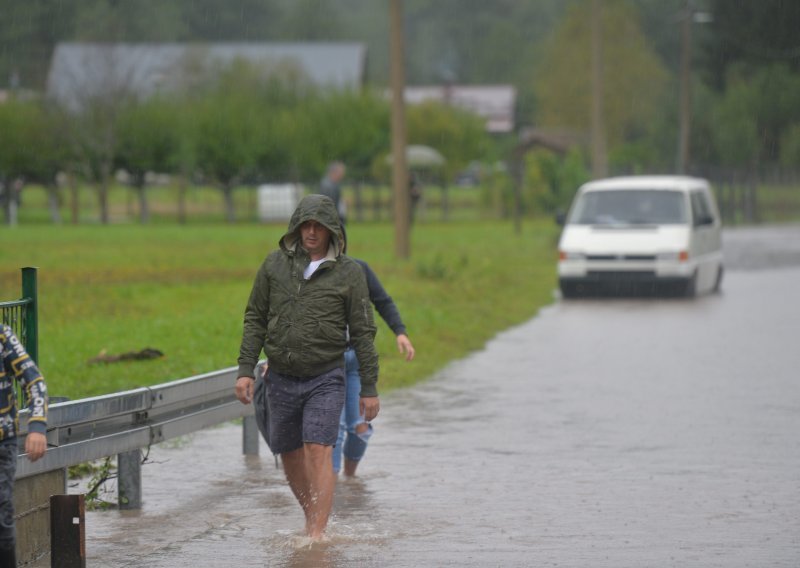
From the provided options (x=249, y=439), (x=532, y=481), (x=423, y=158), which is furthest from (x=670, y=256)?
(x=423, y=158)

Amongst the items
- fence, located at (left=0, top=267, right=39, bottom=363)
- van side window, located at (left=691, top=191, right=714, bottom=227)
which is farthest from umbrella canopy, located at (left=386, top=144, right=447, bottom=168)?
fence, located at (left=0, top=267, right=39, bottom=363)

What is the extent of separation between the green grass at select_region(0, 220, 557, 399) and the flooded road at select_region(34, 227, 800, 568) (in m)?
1.78

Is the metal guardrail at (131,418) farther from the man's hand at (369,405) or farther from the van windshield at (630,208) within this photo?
the van windshield at (630,208)

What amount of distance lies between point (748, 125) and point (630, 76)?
107 feet

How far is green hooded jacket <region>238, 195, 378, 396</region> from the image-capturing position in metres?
7.84

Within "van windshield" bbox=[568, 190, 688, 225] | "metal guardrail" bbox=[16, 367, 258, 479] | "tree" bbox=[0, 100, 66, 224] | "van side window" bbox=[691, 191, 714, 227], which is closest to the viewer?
"metal guardrail" bbox=[16, 367, 258, 479]

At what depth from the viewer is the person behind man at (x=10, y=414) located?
652 centimetres

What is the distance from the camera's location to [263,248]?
1470 inches

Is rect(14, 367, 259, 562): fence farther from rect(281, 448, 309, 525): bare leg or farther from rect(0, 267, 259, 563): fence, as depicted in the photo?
rect(281, 448, 309, 525): bare leg

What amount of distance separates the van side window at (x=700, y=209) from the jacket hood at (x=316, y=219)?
57.3ft

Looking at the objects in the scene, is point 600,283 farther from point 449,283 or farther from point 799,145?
point 799,145

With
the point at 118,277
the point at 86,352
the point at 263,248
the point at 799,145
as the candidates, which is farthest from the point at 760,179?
the point at 86,352

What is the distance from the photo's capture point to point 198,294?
23.8 metres

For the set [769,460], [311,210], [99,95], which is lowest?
[769,460]
